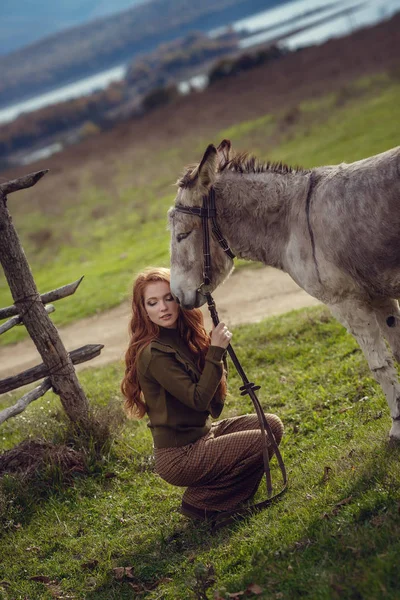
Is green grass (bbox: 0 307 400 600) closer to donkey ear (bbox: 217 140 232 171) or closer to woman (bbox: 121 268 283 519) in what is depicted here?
woman (bbox: 121 268 283 519)

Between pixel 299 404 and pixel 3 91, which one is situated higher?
pixel 3 91

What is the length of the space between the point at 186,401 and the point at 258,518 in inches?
42.8

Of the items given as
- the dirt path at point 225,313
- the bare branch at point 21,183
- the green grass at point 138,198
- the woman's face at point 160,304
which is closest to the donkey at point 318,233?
the woman's face at point 160,304

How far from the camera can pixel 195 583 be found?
14.1ft

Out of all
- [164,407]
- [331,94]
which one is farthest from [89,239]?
[164,407]

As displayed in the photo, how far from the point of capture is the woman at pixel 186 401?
477 centimetres

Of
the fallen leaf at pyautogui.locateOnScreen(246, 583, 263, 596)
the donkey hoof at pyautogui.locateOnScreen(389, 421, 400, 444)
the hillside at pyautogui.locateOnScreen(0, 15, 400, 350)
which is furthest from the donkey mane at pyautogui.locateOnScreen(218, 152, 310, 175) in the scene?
the hillside at pyautogui.locateOnScreen(0, 15, 400, 350)

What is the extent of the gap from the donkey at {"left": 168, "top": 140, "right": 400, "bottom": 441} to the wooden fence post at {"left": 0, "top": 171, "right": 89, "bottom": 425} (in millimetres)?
1941

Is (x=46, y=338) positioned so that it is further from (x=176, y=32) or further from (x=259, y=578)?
(x=176, y=32)

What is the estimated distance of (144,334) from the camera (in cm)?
510

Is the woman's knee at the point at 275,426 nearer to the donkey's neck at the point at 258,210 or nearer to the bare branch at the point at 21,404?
the donkey's neck at the point at 258,210

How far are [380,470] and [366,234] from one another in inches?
69.5

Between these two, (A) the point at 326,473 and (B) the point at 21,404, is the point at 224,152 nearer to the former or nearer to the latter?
(A) the point at 326,473

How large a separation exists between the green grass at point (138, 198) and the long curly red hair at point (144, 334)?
733cm
